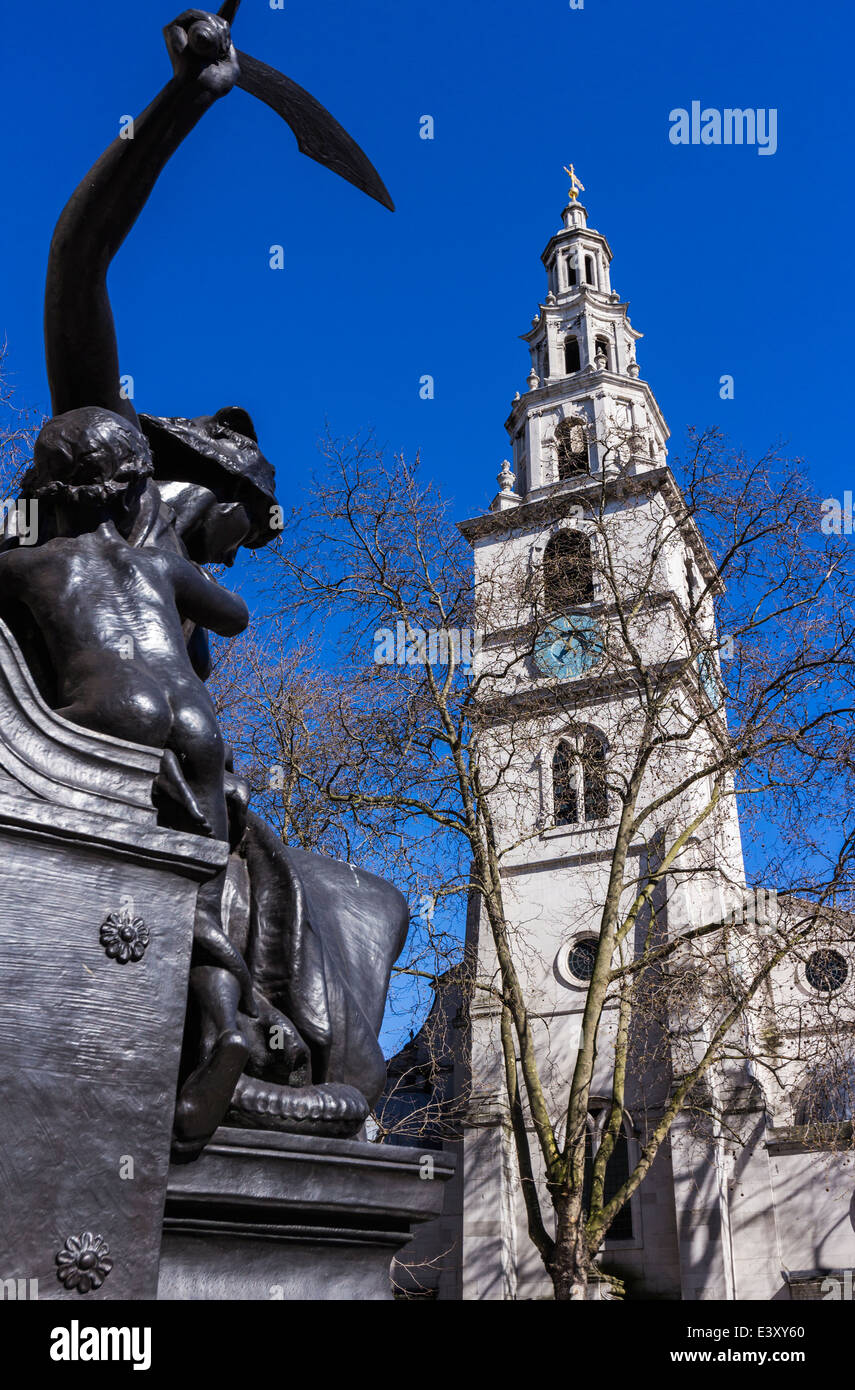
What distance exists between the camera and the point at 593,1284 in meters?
15.4

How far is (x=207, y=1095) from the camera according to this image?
2248 mm

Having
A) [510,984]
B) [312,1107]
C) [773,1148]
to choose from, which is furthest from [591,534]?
[773,1148]

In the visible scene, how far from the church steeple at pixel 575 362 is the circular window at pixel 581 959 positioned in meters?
15.4

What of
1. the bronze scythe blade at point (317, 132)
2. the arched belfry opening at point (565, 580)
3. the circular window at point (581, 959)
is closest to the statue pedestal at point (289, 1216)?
the bronze scythe blade at point (317, 132)

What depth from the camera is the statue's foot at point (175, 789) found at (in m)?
2.57

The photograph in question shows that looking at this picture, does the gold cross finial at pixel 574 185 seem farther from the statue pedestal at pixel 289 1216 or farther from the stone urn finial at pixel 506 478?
the statue pedestal at pixel 289 1216

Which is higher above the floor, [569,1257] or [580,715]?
[580,715]

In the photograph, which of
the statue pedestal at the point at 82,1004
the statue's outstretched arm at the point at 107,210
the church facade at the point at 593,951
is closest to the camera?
the statue pedestal at the point at 82,1004

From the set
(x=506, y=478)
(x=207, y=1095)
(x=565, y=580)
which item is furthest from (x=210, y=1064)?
(x=506, y=478)

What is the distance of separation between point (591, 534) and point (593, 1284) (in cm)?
1029

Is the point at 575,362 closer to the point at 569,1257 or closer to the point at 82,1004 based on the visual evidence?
the point at 569,1257

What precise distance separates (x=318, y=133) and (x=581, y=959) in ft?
96.5

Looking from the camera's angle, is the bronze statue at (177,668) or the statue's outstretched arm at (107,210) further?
the statue's outstretched arm at (107,210)

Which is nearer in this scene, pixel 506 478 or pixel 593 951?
pixel 593 951
